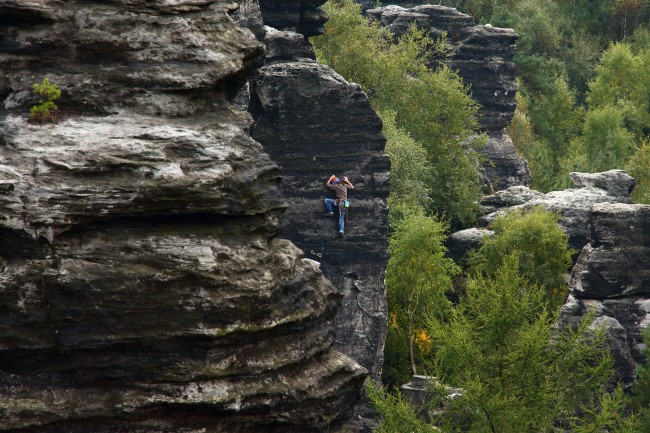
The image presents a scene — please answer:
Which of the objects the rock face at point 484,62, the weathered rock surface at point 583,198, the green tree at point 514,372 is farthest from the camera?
the rock face at point 484,62

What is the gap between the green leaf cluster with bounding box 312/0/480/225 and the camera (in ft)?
246

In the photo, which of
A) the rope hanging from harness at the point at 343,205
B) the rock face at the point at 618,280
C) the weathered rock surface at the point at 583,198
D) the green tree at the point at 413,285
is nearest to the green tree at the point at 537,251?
the weathered rock surface at the point at 583,198

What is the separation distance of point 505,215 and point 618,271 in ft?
42.4

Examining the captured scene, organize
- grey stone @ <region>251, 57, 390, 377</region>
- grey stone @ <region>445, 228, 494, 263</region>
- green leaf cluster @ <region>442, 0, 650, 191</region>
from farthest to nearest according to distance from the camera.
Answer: green leaf cluster @ <region>442, 0, 650, 191</region>
grey stone @ <region>445, 228, 494, 263</region>
grey stone @ <region>251, 57, 390, 377</region>

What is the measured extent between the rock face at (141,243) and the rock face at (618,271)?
3269 cm

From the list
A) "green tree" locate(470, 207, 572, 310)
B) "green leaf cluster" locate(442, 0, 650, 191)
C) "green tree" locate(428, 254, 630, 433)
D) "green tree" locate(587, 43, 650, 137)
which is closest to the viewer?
"green tree" locate(428, 254, 630, 433)

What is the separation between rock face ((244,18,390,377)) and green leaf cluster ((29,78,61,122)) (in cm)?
2500

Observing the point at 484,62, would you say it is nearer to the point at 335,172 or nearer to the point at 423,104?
the point at 423,104

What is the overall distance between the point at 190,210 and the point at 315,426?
549cm

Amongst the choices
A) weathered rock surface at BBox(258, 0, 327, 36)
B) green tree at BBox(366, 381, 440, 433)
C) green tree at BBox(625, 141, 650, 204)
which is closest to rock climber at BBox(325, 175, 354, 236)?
weathered rock surface at BBox(258, 0, 327, 36)

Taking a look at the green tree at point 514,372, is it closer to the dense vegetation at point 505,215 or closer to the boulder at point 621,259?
the dense vegetation at point 505,215

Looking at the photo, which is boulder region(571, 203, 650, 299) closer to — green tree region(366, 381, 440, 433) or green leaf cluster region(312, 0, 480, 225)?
green leaf cluster region(312, 0, 480, 225)

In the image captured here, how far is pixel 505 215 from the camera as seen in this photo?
222 feet

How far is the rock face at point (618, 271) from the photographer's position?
5500 cm
